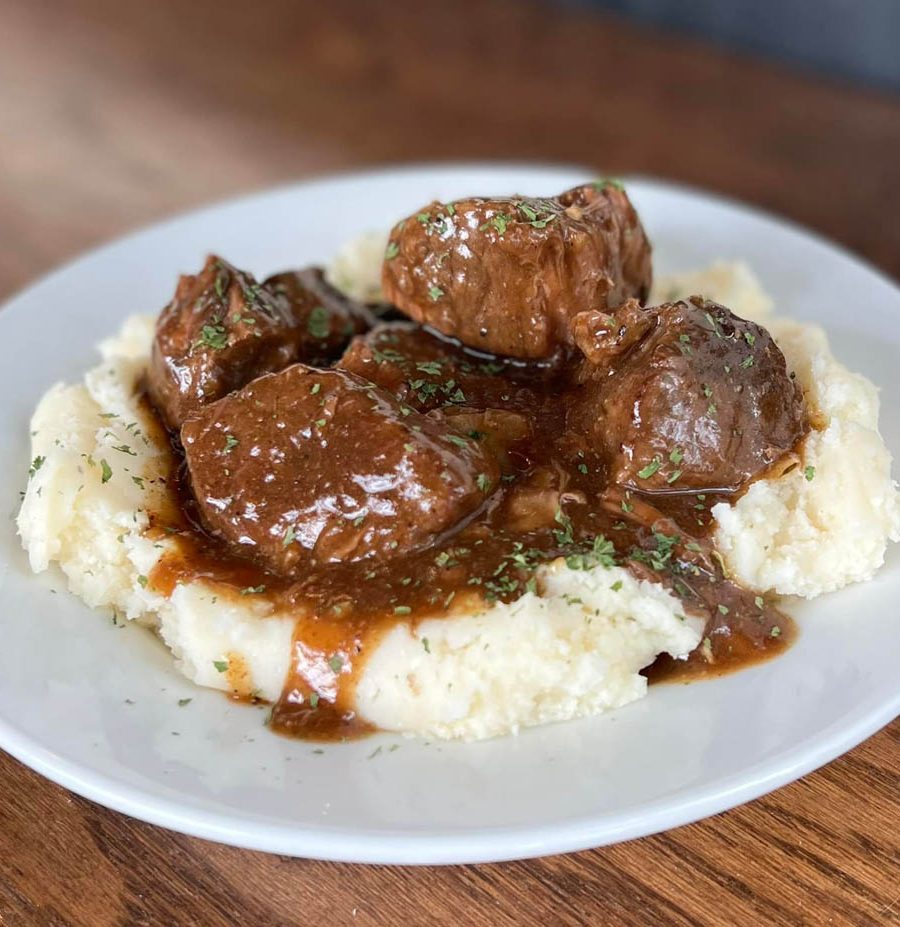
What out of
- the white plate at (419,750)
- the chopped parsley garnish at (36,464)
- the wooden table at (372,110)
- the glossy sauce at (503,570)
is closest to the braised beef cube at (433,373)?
the glossy sauce at (503,570)

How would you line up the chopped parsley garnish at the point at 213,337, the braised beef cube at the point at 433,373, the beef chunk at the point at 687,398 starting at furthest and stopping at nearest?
the chopped parsley garnish at the point at 213,337 < the braised beef cube at the point at 433,373 < the beef chunk at the point at 687,398

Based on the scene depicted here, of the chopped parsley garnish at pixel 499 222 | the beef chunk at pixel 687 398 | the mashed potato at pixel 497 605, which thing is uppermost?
the chopped parsley garnish at pixel 499 222

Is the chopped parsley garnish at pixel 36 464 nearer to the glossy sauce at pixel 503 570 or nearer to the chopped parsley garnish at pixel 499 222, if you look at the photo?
the glossy sauce at pixel 503 570

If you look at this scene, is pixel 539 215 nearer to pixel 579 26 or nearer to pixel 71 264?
pixel 71 264

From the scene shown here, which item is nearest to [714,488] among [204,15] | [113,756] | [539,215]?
[539,215]

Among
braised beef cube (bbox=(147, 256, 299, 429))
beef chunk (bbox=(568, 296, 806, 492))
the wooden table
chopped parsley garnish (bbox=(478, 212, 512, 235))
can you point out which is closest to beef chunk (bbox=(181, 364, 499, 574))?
braised beef cube (bbox=(147, 256, 299, 429))

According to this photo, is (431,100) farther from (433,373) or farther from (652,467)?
(652,467)

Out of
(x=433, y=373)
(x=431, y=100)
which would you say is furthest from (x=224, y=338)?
(x=431, y=100)
